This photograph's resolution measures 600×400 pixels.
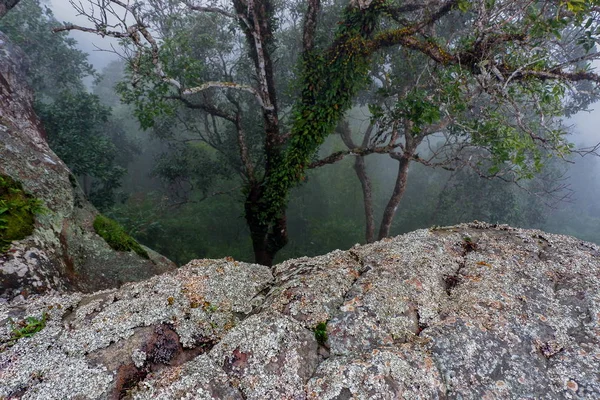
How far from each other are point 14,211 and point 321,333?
4.30 m

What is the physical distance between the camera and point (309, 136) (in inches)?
336

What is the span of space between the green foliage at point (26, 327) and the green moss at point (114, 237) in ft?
11.5

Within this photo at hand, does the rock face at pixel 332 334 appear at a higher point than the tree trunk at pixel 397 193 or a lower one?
lower

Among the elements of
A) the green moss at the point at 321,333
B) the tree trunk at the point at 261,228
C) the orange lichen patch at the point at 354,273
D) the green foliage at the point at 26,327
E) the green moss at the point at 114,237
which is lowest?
the green foliage at the point at 26,327

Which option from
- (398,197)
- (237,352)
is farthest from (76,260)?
(398,197)

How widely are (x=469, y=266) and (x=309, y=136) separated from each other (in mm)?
5799

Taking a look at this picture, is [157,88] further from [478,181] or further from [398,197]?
[478,181]

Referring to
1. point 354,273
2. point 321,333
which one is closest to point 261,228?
point 354,273

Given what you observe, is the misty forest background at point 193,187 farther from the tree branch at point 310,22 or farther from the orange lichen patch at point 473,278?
the orange lichen patch at point 473,278

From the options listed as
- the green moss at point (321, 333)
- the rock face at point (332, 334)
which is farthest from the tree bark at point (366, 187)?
the green moss at point (321, 333)

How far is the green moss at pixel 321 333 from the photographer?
8.62 ft

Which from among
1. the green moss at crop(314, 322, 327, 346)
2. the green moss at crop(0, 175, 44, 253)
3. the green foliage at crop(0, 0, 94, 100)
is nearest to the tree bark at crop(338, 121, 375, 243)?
the green moss at crop(314, 322, 327, 346)

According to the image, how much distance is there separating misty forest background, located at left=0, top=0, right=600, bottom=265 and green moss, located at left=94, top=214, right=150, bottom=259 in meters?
4.26

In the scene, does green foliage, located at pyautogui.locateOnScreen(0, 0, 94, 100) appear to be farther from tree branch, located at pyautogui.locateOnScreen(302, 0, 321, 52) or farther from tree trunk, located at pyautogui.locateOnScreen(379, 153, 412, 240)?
tree trunk, located at pyautogui.locateOnScreen(379, 153, 412, 240)
